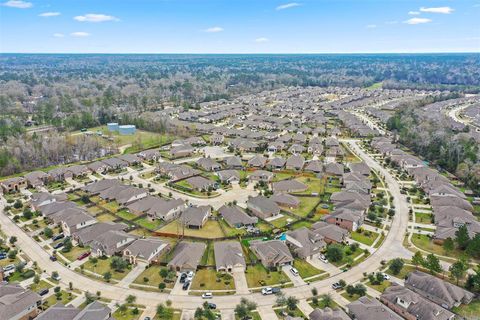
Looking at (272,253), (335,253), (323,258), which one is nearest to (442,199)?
(335,253)

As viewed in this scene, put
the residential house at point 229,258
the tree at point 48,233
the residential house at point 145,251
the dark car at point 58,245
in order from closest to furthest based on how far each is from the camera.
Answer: the residential house at point 229,258 < the residential house at point 145,251 < the dark car at point 58,245 < the tree at point 48,233

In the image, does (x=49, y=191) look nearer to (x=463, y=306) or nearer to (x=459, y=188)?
(x=463, y=306)

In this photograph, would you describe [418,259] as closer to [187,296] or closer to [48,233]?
[187,296]

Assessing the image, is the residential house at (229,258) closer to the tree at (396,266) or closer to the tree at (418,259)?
the tree at (396,266)

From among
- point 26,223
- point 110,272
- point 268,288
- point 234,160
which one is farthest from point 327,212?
point 26,223

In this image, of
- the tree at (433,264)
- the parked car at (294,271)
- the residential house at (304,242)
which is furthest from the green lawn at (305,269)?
the tree at (433,264)

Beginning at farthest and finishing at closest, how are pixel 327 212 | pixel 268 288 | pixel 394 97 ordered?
pixel 394 97
pixel 327 212
pixel 268 288
